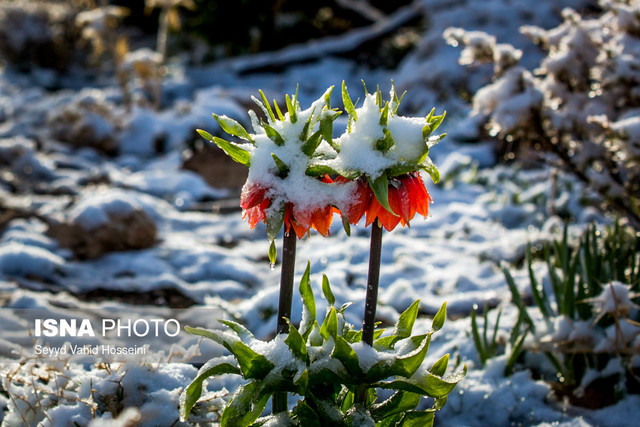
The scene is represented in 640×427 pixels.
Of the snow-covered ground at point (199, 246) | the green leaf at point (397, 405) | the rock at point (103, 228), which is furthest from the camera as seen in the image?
the rock at point (103, 228)

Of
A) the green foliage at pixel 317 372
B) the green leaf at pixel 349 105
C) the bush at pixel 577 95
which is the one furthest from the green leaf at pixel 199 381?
the bush at pixel 577 95

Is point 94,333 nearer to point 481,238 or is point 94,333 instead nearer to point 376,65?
point 481,238

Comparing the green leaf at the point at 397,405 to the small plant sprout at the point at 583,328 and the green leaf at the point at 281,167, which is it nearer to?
the green leaf at the point at 281,167

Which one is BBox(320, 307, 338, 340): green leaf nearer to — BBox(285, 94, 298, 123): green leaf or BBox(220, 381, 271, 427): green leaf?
BBox(220, 381, 271, 427): green leaf

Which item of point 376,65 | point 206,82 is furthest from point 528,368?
Result: point 206,82

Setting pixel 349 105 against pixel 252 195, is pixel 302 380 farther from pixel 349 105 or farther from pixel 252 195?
pixel 349 105

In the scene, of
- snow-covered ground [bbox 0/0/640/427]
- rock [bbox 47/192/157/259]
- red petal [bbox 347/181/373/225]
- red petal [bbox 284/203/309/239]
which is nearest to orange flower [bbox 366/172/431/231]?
red petal [bbox 347/181/373/225]
